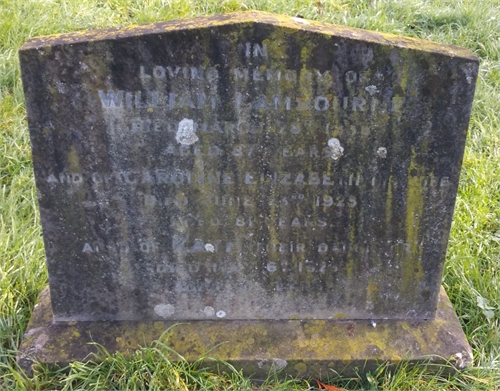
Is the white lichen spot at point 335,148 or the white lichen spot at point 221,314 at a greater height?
the white lichen spot at point 335,148

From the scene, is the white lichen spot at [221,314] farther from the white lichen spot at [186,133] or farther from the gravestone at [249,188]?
→ the white lichen spot at [186,133]

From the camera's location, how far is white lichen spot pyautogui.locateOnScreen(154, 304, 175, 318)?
2521 millimetres

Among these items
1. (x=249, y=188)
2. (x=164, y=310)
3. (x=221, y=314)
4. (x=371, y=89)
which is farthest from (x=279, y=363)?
(x=371, y=89)

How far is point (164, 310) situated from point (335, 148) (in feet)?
3.50

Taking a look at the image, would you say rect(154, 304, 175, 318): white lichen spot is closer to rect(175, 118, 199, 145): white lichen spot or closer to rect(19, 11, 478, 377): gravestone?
rect(19, 11, 478, 377): gravestone

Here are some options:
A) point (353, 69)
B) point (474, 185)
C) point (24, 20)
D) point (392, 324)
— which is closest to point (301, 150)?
point (353, 69)

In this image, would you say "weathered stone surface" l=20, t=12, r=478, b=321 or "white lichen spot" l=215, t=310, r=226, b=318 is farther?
"white lichen spot" l=215, t=310, r=226, b=318

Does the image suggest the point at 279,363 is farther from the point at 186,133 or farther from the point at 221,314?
the point at 186,133

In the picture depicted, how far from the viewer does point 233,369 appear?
2346 millimetres

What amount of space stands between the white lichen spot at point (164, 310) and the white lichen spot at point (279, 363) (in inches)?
20.3

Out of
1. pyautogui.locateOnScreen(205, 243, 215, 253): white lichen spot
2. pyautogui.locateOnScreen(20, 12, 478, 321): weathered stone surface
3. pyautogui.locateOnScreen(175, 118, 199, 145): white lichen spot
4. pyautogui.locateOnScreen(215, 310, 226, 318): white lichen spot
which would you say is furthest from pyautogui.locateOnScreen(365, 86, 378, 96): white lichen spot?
pyautogui.locateOnScreen(215, 310, 226, 318): white lichen spot

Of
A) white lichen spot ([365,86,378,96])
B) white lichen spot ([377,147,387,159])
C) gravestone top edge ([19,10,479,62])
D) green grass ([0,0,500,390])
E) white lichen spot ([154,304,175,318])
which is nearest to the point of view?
gravestone top edge ([19,10,479,62])

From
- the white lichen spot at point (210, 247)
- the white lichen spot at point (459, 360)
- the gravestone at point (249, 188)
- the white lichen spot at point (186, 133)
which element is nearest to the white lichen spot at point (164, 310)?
the gravestone at point (249, 188)

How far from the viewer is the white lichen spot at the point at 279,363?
2396 mm
